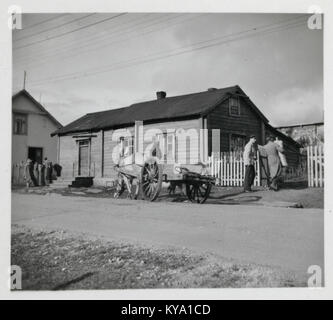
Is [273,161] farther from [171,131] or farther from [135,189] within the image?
[135,189]

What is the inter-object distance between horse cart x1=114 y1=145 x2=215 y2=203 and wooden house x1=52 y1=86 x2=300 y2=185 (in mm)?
747

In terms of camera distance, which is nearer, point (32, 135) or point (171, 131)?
point (32, 135)

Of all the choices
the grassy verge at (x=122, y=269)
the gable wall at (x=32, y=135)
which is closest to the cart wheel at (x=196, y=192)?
the gable wall at (x=32, y=135)

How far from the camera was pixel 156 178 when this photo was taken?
8.77 meters

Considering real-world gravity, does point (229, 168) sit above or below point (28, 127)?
below

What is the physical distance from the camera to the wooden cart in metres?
8.34

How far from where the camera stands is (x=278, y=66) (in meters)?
6.45

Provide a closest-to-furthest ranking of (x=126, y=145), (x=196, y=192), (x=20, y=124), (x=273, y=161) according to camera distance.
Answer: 1. (x=20, y=124)
2. (x=196, y=192)
3. (x=273, y=161)
4. (x=126, y=145)

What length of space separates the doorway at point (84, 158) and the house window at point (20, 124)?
4.90m

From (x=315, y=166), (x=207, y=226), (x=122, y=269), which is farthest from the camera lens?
(x=315, y=166)

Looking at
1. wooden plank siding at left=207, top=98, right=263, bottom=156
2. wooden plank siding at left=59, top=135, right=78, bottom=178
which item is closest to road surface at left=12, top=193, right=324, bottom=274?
wooden plank siding at left=59, top=135, right=78, bottom=178

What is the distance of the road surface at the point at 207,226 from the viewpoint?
4.74 m

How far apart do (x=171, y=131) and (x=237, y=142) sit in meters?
2.04

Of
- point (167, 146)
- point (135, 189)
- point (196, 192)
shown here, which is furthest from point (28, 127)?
point (167, 146)
